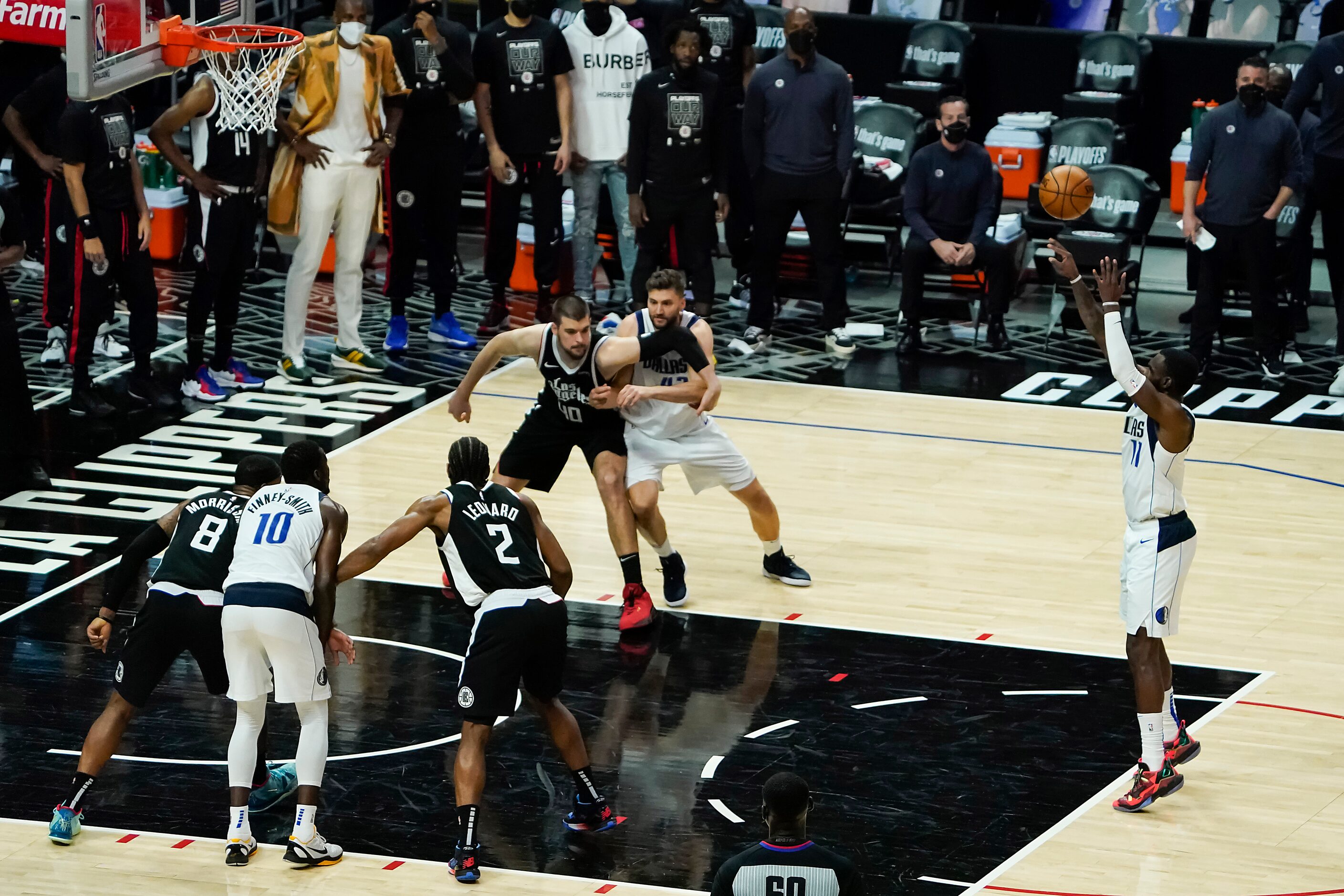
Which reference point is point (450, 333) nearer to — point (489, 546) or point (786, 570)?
point (786, 570)

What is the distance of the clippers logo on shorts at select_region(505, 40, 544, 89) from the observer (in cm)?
1374

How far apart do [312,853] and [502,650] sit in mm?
939

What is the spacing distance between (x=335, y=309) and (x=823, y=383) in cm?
377

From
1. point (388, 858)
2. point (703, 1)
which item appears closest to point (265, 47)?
point (703, 1)

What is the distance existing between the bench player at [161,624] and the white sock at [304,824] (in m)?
0.24

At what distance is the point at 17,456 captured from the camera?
36.3ft

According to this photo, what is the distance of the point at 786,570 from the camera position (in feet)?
31.8

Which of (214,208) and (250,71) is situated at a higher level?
(250,71)

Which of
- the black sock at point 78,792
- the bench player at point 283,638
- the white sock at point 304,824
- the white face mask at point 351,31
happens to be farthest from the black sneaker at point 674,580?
the white face mask at point 351,31

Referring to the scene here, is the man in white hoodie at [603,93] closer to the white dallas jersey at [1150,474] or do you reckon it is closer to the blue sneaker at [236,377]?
the blue sneaker at [236,377]

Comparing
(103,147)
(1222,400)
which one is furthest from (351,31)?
(1222,400)

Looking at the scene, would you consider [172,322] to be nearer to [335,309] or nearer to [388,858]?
[335,309]

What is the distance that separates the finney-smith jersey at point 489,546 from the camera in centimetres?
676

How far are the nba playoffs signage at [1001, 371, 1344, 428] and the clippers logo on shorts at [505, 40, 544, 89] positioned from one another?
3.95 meters
